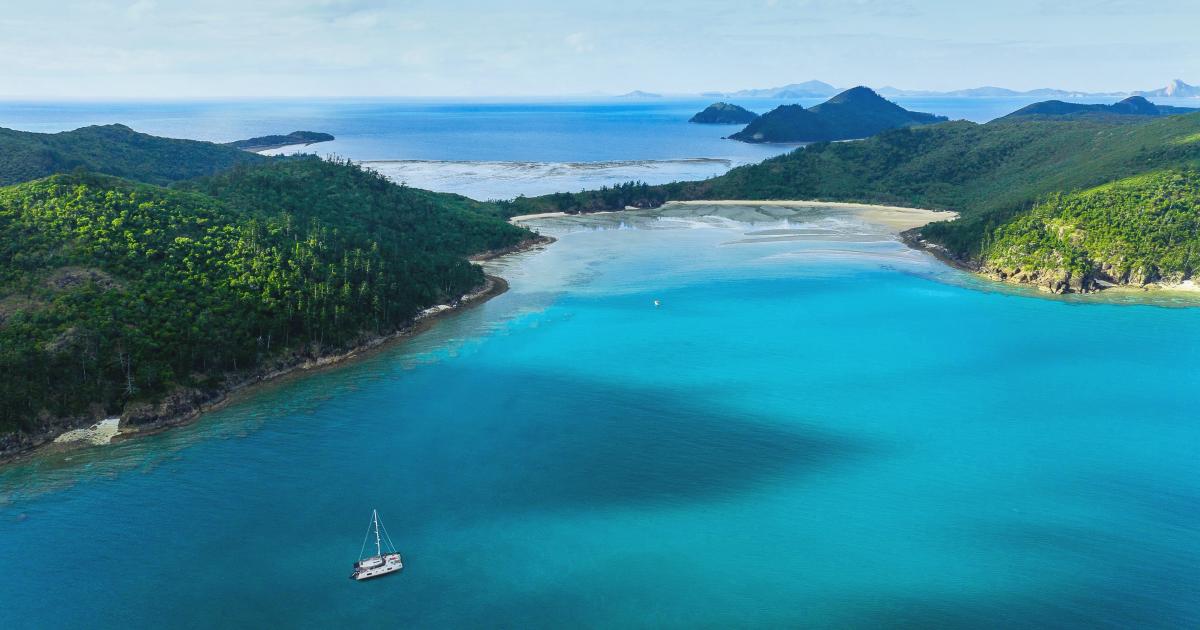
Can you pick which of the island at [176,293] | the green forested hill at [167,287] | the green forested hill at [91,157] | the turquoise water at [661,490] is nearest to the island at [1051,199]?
the turquoise water at [661,490]

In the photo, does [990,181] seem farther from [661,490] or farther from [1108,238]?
[661,490]

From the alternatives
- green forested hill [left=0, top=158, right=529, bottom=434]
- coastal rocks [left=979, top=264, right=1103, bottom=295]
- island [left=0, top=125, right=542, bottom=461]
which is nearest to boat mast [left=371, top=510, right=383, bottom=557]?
island [left=0, top=125, right=542, bottom=461]

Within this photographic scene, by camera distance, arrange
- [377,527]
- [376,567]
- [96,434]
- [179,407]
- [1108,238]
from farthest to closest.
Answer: [1108,238] < [179,407] < [96,434] < [377,527] < [376,567]

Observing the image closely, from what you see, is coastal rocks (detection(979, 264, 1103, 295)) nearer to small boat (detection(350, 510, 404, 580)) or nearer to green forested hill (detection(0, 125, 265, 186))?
small boat (detection(350, 510, 404, 580))

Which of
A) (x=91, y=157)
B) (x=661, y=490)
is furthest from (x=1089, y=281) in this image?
(x=91, y=157)

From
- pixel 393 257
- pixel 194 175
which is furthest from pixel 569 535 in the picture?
pixel 194 175

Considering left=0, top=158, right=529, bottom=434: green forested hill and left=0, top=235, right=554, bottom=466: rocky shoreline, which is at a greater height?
left=0, top=158, right=529, bottom=434: green forested hill

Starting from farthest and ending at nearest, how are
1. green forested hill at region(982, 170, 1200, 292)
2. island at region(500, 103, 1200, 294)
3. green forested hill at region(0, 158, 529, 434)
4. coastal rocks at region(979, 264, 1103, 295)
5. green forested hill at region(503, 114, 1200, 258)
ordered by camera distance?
green forested hill at region(503, 114, 1200, 258), island at region(500, 103, 1200, 294), green forested hill at region(982, 170, 1200, 292), coastal rocks at region(979, 264, 1103, 295), green forested hill at region(0, 158, 529, 434)
